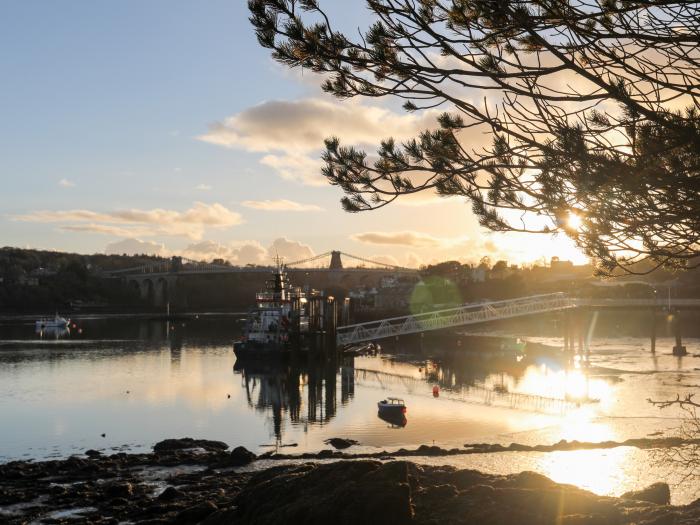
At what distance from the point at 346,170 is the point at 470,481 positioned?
6887 millimetres

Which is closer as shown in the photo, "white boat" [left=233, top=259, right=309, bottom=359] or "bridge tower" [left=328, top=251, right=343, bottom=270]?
"white boat" [left=233, top=259, right=309, bottom=359]

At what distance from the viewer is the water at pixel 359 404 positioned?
1029 inches

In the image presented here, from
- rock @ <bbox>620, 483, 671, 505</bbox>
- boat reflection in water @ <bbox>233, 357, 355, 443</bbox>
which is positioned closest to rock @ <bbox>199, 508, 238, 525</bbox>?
rock @ <bbox>620, 483, 671, 505</bbox>

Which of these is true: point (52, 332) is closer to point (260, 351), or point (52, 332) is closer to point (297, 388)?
point (260, 351)

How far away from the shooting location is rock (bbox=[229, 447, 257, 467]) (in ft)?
77.4

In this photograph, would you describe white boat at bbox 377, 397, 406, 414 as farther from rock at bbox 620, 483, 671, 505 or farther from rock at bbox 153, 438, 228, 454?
rock at bbox 620, 483, 671, 505

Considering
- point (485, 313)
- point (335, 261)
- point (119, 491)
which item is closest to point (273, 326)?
point (485, 313)

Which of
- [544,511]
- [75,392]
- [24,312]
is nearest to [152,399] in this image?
[75,392]

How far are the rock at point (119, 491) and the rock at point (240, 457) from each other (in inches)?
161

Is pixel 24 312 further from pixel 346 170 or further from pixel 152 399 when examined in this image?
pixel 346 170

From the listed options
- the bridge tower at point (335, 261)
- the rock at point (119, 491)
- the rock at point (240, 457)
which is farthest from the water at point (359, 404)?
the bridge tower at point (335, 261)

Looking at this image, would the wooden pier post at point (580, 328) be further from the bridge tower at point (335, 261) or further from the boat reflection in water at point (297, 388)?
the bridge tower at point (335, 261)

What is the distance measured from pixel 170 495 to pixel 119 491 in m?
1.60

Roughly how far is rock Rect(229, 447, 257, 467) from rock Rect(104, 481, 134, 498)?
4.09m
